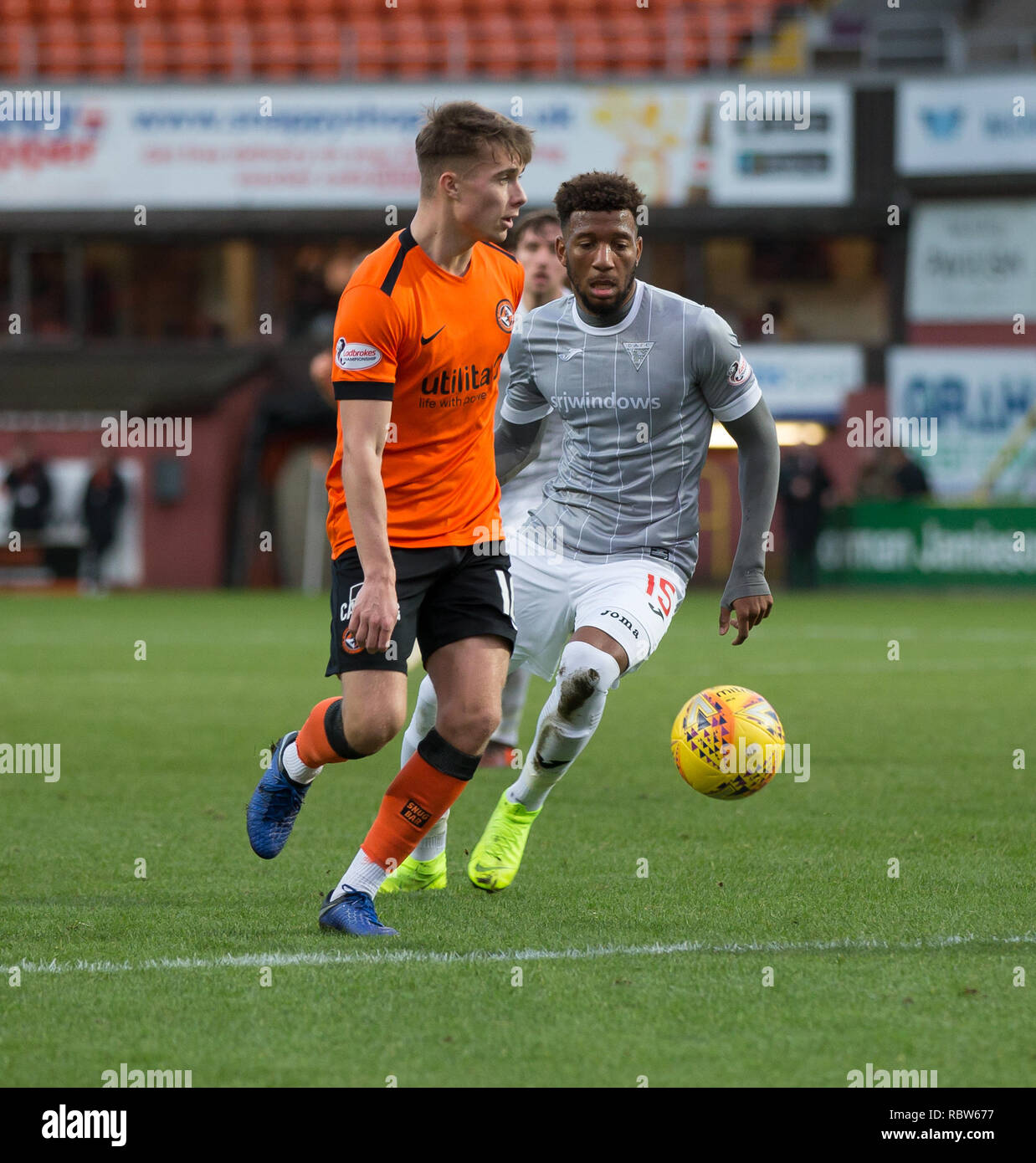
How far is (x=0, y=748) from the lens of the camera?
891 cm

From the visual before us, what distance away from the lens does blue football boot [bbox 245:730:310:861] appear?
5.41m

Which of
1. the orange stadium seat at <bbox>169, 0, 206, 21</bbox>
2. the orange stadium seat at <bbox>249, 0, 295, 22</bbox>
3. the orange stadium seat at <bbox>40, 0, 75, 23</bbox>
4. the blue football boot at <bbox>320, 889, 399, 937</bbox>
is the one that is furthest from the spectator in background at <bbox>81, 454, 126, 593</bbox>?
the blue football boot at <bbox>320, 889, 399, 937</bbox>

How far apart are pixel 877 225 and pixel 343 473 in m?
21.7

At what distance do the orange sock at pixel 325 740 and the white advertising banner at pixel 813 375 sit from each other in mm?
20373

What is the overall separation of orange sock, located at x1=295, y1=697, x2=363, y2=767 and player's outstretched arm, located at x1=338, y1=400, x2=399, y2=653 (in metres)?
0.47

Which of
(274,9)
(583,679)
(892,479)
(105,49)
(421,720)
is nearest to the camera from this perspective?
(583,679)

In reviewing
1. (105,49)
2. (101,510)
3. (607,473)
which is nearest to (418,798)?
(607,473)

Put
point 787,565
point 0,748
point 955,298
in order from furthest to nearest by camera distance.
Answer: point 955,298 → point 787,565 → point 0,748

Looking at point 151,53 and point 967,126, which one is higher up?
point 151,53

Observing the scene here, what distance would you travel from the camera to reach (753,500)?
584 cm

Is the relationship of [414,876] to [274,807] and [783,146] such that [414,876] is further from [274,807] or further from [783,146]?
[783,146]

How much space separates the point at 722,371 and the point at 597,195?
27.0 inches
